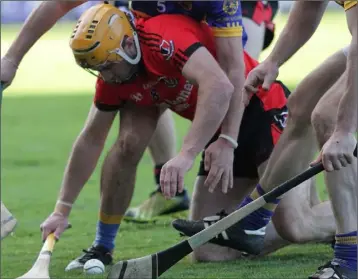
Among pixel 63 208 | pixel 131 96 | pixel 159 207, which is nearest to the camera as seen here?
pixel 131 96

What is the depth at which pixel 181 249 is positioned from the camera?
4047mm

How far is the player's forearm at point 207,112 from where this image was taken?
4336mm

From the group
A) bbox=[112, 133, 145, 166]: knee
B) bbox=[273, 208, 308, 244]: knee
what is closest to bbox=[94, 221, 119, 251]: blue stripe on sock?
bbox=[112, 133, 145, 166]: knee

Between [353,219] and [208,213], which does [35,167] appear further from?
[353,219]

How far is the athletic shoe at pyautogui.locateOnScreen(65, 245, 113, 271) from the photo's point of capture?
16.7 feet

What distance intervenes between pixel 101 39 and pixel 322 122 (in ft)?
3.67

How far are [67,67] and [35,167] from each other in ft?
34.6

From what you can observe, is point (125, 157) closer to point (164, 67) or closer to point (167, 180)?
point (164, 67)

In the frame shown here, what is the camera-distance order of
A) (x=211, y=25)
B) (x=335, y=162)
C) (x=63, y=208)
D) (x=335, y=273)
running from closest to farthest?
(x=335, y=162) → (x=335, y=273) → (x=211, y=25) → (x=63, y=208)

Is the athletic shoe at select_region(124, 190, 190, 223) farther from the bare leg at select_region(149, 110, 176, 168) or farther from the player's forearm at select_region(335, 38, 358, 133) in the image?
the player's forearm at select_region(335, 38, 358, 133)

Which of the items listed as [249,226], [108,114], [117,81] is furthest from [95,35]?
[249,226]

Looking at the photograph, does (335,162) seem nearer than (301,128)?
Yes

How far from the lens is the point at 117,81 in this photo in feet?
16.0

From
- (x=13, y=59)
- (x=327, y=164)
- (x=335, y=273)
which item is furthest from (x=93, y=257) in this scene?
(x=327, y=164)
